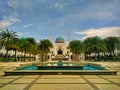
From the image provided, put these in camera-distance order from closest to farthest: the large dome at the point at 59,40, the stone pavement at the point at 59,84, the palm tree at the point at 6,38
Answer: the stone pavement at the point at 59,84
the palm tree at the point at 6,38
the large dome at the point at 59,40

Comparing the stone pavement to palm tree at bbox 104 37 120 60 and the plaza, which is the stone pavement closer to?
the plaza

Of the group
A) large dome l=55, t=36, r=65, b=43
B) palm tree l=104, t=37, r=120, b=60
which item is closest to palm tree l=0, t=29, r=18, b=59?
palm tree l=104, t=37, r=120, b=60

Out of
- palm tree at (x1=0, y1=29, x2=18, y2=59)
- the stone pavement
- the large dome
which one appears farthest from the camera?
the large dome

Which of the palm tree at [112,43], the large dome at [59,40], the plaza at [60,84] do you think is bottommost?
the plaza at [60,84]

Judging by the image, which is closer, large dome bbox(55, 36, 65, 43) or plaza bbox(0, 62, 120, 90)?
plaza bbox(0, 62, 120, 90)

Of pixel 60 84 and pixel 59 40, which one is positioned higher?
pixel 59 40

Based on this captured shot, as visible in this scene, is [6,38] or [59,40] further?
[59,40]

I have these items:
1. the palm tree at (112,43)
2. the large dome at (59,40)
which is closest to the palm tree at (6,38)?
the palm tree at (112,43)

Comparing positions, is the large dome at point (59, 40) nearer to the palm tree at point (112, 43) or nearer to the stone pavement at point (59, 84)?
the palm tree at point (112, 43)

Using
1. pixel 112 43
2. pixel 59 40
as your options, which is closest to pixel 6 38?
pixel 112 43

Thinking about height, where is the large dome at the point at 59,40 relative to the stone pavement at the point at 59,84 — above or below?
above

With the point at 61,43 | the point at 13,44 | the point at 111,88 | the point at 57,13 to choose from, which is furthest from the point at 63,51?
the point at 111,88

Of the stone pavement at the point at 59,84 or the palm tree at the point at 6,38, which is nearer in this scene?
the stone pavement at the point at 59,84

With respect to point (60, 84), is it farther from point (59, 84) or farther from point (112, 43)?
point (112, 43)
